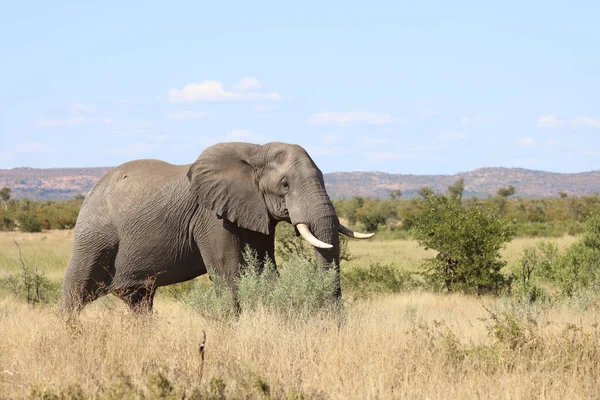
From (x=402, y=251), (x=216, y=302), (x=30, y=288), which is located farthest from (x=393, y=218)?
(x=216, y=302)

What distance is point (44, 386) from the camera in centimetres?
628

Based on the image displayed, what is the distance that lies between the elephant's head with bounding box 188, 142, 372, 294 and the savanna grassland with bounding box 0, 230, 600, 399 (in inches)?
40.1

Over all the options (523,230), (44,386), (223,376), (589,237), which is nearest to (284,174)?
(223,376)

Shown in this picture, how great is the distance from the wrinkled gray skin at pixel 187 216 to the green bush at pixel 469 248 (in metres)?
7.85

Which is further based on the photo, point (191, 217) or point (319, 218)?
point (191, 217)

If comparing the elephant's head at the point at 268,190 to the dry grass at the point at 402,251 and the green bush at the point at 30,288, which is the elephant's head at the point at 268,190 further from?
the dry grass at the point at 402,251

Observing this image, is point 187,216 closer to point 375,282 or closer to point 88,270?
point 88,270

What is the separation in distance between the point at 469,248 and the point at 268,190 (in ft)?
27.7

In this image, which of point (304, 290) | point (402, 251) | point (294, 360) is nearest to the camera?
point (294, 360)

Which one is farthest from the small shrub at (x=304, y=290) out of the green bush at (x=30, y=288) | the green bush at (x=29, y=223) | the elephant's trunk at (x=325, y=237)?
the green bush at (x=29, y=223)

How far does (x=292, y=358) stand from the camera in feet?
24.3

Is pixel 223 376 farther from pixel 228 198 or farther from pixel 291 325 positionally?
pixel 228 198

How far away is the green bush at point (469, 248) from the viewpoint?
17.2 metres

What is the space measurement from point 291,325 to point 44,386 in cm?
296
